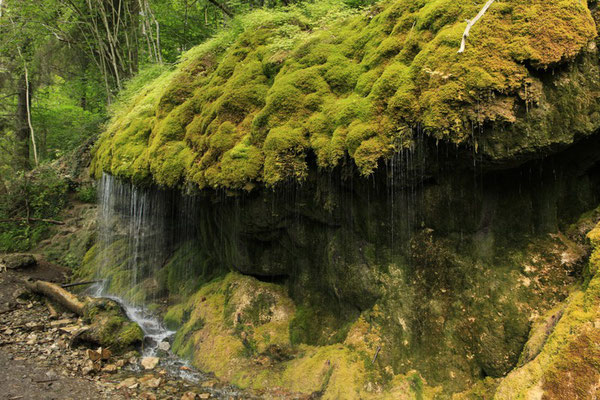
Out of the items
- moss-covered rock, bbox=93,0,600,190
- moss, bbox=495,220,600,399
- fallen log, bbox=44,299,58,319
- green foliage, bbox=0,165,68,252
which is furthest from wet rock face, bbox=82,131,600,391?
green foliage, bbox=0,165,68,252

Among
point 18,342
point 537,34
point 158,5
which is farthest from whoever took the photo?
point 158,5

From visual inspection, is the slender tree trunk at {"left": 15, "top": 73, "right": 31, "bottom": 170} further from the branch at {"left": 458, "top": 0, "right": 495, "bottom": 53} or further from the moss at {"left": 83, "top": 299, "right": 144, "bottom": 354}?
the branch at {"left": 458, "top": 0, "right": 495, "bottom": 53}

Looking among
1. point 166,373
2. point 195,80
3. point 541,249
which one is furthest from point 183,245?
point 541,249

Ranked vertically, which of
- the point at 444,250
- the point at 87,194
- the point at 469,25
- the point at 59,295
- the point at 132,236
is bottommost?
the point at 59,295

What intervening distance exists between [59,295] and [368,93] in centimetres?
1094

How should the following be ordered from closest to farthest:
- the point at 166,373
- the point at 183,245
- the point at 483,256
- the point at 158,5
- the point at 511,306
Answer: the point at 511,306
the point at 483,256
the point at 166,373
the point at 183,245
the point at 158,5

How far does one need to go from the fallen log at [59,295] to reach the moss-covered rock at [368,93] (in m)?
4.23

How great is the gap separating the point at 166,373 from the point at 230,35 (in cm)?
868

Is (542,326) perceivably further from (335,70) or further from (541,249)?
(335,70)

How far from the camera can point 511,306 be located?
4316 millimetres

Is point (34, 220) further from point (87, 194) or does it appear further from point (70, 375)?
point (70, 375)

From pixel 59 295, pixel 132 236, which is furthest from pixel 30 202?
pixel 132 236

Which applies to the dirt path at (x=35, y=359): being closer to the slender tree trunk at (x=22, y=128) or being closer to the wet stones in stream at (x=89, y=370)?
the wet stones in stream at (x=89, y=370)

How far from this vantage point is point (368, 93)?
5.09 metres
